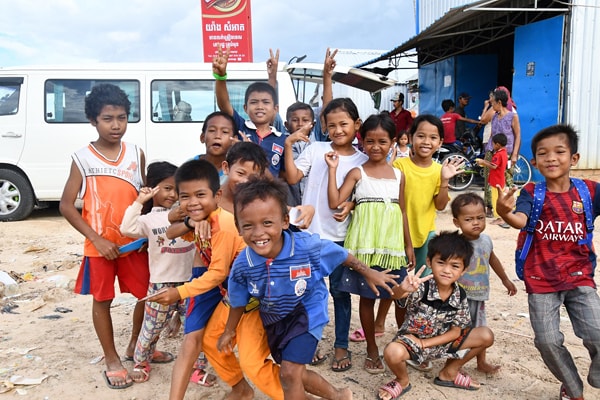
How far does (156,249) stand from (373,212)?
1.25 meters

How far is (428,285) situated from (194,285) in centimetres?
127

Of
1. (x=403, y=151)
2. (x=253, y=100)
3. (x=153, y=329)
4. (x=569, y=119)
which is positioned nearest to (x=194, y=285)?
(x=153, y=329)

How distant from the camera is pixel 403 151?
6512 mm

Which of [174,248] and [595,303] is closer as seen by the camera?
[595,303]

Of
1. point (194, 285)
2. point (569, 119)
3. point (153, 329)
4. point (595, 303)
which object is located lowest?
point (153, 329)

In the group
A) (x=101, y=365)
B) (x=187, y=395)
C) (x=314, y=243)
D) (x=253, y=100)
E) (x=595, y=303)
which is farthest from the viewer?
(x=253, y=100)

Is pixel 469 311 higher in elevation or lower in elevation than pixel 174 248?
lower

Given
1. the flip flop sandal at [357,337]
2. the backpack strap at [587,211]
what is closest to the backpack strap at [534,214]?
the backpack strap at [587,211]

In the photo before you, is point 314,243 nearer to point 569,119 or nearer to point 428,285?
point 428,285

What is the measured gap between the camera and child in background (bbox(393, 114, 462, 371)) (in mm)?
2854

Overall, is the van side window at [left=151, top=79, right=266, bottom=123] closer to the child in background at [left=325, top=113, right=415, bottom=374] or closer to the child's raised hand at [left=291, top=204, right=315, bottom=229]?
the child in background at [left=325, top=113, right=415, bottom=374]

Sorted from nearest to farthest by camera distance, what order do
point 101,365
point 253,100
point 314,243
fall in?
point 314,243
point 101,365
point 253,100

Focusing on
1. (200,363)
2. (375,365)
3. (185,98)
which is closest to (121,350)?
(200,363)

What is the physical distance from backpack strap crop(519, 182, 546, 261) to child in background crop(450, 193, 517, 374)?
293 mm
